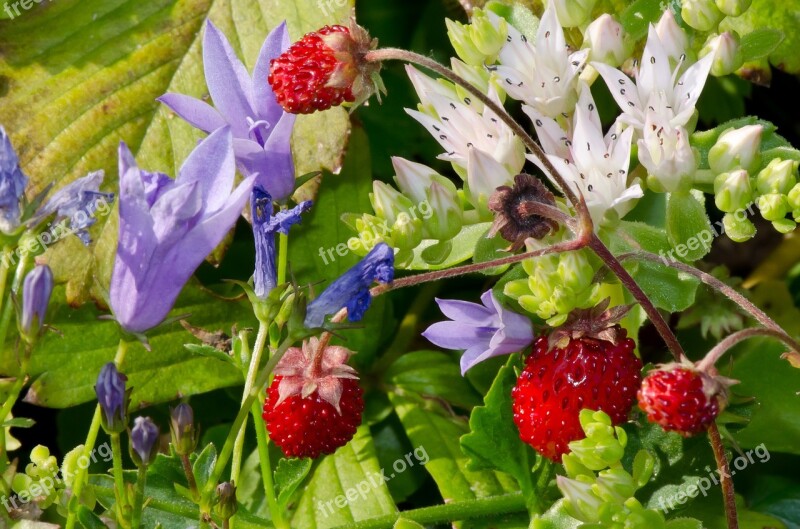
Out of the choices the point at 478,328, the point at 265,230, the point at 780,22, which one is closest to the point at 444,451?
the point at 478,328

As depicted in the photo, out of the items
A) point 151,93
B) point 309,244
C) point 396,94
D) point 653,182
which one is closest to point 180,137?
point 151,93

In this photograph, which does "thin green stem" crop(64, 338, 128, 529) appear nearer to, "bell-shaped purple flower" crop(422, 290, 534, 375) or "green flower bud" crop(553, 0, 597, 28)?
"bell-shaped purple flower" crop(422, 290, 534, 375)

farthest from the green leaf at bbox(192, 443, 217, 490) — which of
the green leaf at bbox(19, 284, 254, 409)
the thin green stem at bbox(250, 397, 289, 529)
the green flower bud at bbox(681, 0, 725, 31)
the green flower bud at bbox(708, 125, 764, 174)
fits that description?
the green flower bud at bbox(681, 0, 725, 31)

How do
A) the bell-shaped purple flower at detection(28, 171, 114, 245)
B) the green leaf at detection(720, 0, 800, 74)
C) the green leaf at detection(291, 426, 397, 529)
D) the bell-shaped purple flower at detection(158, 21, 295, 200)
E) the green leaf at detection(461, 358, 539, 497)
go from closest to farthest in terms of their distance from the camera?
the bell-shaped purple flower at detection(28, 171, 114, 245)
the bell-shaped purple flower at detection(158, 21, 295, 200)
the green leaf at detection(461, 358, 539, 497)
the green leaf at detection(291, 426, 397, 529)
the green leaf at detection(720, 0, 800, 74)

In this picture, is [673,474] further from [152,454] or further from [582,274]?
[152,454]

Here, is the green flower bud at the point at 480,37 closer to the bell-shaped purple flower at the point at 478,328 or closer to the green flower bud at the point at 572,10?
the green flower bud at the point at 572,10

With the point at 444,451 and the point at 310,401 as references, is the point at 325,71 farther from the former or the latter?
the point at 444,451
